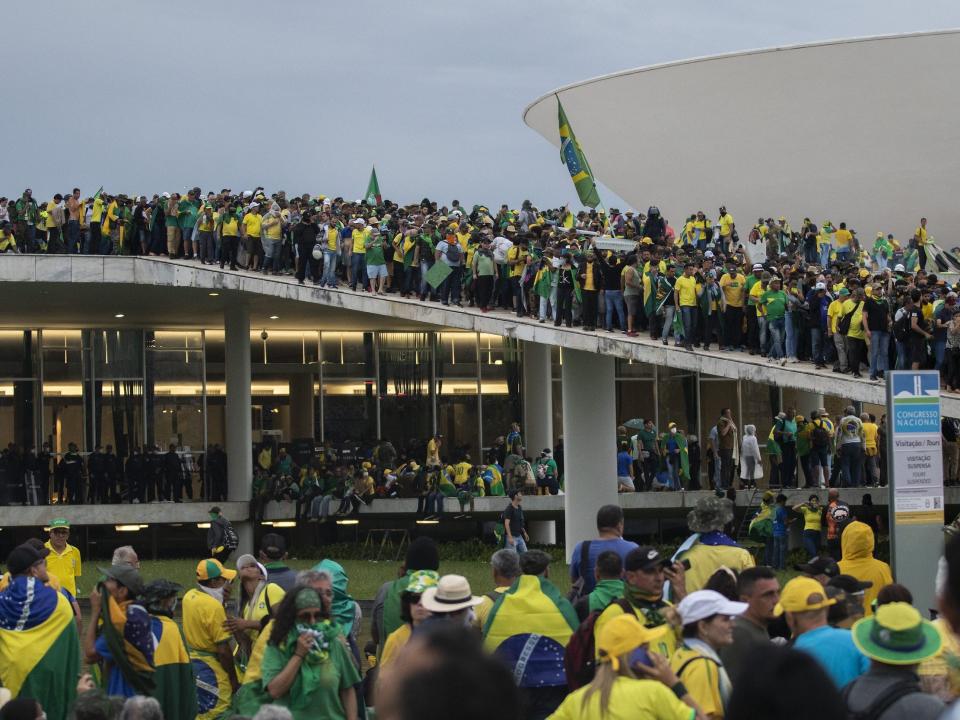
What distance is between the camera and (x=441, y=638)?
3.09 meters

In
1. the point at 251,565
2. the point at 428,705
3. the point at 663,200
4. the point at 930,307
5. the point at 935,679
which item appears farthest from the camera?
the point at 663,200

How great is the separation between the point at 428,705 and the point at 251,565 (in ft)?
21.1

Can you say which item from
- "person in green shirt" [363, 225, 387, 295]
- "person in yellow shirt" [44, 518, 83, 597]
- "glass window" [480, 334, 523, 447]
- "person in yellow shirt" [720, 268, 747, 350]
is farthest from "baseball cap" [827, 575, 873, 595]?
"glass window" [480, 334, 523, 447]

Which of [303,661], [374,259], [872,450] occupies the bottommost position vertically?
[303,661]

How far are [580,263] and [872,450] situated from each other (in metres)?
6.26

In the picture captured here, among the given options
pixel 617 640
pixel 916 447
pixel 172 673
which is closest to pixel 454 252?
pixel 916 447

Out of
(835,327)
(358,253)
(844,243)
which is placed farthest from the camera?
(844,243)

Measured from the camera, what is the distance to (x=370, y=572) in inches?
944

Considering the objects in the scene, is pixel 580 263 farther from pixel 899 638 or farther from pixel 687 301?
pixel 899 638

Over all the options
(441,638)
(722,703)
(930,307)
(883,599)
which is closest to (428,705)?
(441,638)

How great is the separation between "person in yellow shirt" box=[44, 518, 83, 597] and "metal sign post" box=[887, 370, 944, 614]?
6.98 meters

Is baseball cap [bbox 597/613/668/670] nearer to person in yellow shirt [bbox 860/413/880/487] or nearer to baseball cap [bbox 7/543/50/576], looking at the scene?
baseball cap [bbox 7/543/50/576]

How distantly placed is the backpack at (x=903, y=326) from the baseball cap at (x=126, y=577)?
11459 mm

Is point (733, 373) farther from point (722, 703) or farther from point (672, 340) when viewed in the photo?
point (722, 703)
